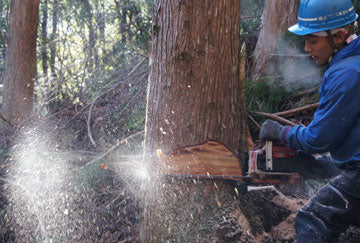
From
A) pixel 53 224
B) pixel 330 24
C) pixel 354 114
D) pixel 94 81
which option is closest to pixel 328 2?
pixel 330 24

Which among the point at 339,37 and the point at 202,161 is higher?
the point at 339,37

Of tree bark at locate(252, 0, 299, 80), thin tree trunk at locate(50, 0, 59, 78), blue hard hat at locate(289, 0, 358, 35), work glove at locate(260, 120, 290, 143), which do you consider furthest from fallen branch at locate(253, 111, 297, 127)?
thin tree trunk at locate(50, 0, 59, 78)

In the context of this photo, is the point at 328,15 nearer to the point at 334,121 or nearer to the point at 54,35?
the point at 334,121

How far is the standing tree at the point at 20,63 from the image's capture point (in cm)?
707

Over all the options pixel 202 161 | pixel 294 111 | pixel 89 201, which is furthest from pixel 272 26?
pixel 89 201

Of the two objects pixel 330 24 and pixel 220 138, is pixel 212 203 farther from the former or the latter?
pixel 330 24

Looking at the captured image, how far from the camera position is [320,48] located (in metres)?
2.14

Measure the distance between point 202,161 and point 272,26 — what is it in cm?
408

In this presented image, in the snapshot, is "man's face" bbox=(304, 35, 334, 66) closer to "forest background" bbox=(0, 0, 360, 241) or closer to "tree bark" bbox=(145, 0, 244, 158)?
"tree bark" bbox=(145, 0, 244, 158)

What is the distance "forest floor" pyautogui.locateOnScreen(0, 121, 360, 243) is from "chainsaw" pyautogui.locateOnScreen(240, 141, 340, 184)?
1.17ft

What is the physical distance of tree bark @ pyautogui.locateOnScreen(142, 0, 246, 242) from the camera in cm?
248

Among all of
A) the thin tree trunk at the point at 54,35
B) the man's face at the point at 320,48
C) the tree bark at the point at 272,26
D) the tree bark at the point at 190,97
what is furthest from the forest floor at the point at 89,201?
the thin tree trunk at the point at 54,35

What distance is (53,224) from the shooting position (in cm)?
354

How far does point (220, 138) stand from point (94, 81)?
18.7ft
